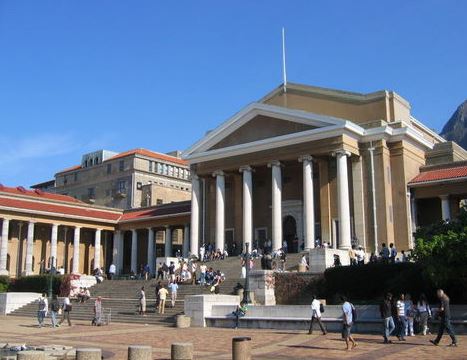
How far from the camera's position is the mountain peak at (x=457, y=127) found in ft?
502

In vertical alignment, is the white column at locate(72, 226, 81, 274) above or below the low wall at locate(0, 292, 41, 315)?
above

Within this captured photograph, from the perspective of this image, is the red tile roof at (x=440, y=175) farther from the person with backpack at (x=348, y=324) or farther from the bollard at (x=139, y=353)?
the bollard at (x=139, y=353)

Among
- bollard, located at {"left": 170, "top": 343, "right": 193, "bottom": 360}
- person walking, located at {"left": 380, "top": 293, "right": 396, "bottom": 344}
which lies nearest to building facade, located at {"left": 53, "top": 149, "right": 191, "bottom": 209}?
person walking, located at {"left": 380, "top": 293, "right": 396, "bottom": 344}

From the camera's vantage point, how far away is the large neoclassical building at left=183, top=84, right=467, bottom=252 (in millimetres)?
41406

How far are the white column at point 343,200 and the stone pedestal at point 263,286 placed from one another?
9909mm

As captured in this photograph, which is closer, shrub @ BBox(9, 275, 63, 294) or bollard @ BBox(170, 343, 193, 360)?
bollard @ BBox(170, 343, 193, 360)

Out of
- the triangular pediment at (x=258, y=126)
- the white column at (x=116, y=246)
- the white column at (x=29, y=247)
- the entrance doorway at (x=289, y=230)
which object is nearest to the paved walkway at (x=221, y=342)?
the entrance doorway at (x=289, y=230)

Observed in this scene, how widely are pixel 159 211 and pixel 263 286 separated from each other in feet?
97.7

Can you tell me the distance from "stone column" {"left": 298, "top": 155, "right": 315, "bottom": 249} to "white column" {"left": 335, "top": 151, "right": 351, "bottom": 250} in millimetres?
1880

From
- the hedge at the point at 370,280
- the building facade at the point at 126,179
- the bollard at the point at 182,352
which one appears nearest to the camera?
the bollard at the point at 182,352

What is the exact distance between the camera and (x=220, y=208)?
46.7 metres

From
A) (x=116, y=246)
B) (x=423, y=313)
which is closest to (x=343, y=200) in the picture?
(x=423, y=313)

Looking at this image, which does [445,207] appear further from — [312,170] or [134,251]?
[134,251]

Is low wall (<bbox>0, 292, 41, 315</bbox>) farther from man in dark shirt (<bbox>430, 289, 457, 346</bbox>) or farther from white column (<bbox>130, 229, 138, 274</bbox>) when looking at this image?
man in dark shirt (<bbox>430, 289, 457, 346</bbox>)
